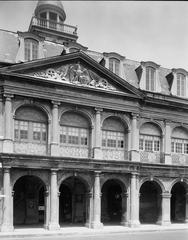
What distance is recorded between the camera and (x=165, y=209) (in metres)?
27.4

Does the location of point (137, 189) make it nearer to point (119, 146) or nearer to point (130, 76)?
point (119, 146)

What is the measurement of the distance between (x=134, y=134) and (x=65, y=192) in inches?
270

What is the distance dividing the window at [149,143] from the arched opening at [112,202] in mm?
3596

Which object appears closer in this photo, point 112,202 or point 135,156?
point 135,156

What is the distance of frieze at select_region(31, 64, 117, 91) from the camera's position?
24141 mm

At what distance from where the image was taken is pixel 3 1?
14625 millimetres

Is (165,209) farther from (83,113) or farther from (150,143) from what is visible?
(83,113)

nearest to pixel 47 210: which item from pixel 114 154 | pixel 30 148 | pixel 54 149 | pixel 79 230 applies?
pixel 79 230

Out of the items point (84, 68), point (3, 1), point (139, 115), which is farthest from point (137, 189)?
point (3, 1)

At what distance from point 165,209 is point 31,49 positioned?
15069 mm

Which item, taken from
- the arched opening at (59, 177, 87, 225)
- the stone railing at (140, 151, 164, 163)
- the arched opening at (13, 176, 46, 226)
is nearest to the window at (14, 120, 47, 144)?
the arched opening at (13, 176, 46, 226)

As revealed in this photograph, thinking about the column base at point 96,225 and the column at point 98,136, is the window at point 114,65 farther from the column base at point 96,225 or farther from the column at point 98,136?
the column base at point 96,225

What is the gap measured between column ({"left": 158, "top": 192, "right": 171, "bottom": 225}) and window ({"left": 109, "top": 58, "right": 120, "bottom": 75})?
9826 mm

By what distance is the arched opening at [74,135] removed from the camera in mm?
24609
